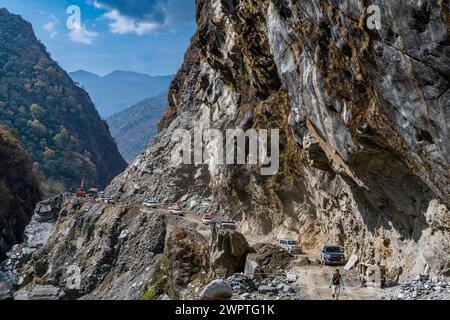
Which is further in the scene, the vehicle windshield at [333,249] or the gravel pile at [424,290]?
the vehicle windshield at [333,249]

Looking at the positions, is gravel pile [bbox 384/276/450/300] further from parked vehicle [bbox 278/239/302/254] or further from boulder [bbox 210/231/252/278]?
parked vehicle [bbox 278/239/302/254]

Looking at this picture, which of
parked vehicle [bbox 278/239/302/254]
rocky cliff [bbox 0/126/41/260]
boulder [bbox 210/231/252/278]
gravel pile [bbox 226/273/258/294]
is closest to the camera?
gravel pile [bbox 226/273/258/294]

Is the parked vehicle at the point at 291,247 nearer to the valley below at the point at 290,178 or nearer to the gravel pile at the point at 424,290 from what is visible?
the valley below at the point at 290,178

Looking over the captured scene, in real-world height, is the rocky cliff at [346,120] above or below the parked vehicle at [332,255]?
above

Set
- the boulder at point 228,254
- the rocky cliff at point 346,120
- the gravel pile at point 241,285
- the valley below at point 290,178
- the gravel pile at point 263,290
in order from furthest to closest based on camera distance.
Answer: the boulder at point 228,254 → the gravel pile at point 241,285 → the gravel pile at point 263,290 → the valley below at point 290,178 → the rocky cliff at point 346,120

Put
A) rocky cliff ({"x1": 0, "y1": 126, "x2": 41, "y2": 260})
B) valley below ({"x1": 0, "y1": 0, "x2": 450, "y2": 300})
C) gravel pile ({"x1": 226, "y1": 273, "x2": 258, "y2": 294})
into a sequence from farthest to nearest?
rocky cliff ({"x1": 0, "y1": 126, "x2": 41, "y2": 260}) → gravel pile ({"x1": 226, "y1": 273, "x2": 258, "y2": 294}) → valley below ({"x1": 0, "y1": 0, "x2": 450, "y2": 300})

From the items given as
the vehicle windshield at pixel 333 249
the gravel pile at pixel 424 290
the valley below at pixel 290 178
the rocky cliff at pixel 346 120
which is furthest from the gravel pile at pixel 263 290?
the vehicle windshield at pixel 333 249

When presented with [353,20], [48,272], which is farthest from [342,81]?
[48,272]

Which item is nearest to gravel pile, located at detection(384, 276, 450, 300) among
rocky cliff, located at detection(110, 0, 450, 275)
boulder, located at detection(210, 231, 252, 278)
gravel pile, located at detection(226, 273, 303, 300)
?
rocky cliff, located at detection(110, 0, 450, 275)
